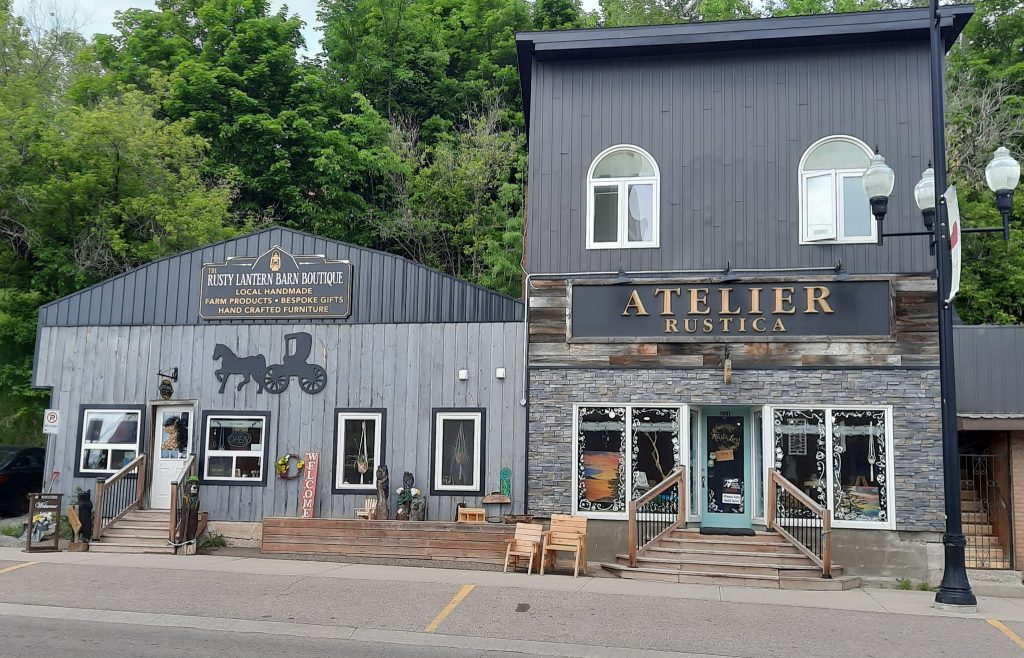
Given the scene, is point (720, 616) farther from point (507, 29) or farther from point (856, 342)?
point (507, 29)

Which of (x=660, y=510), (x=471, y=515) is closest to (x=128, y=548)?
(x=471, y=515)

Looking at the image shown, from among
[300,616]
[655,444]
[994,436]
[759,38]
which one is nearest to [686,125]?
[759,38]

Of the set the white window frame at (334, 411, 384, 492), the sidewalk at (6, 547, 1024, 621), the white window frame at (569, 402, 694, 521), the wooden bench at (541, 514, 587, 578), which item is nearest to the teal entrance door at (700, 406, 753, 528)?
the white window frame at (569, 402, 694, 521)

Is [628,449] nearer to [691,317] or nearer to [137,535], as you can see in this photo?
[691,317]

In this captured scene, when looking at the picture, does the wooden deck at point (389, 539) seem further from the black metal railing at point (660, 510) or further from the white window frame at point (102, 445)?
the white window frame at point (102, 445)

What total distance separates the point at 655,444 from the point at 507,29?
2394cm

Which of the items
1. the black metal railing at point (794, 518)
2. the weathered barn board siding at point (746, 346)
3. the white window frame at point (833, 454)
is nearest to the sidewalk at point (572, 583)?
the black metal railing at point (794, 518)

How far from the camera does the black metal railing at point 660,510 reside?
1320cm

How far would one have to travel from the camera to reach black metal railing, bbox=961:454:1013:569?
13.6m

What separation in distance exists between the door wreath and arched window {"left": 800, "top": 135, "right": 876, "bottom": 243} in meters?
9.35

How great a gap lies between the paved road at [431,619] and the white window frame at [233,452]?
3.22 meters

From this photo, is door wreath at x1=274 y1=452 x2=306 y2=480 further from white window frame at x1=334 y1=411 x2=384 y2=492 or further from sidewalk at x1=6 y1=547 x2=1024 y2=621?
sidewalk at x1=6 y1=547 x2=1024 y2=621

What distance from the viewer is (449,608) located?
33.8 ft

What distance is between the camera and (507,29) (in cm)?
3362
